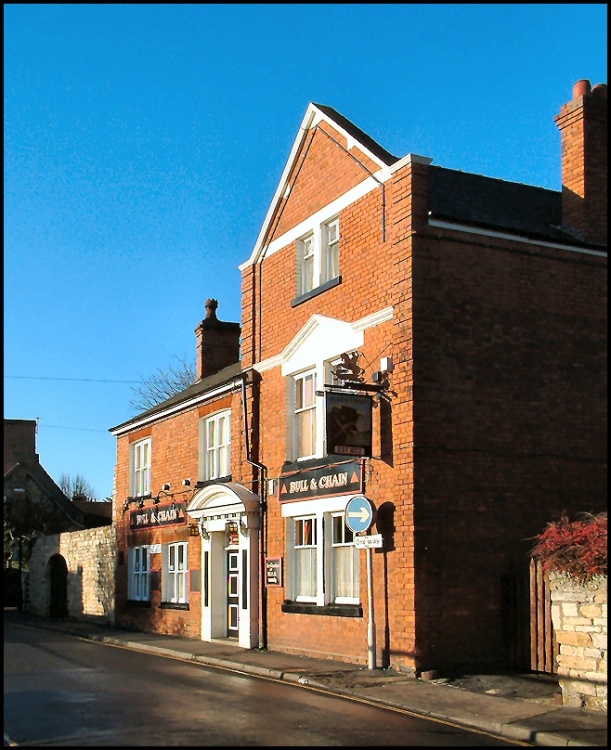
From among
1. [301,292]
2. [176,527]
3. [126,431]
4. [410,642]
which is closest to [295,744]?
[410,642]

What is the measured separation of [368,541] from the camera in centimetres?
1653

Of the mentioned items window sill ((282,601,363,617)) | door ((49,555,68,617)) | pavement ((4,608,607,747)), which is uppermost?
window sill ((282,601,363,617))

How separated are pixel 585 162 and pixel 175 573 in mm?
14708

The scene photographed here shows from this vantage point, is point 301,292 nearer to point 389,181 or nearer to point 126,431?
point 389,181

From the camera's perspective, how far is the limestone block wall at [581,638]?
38.8 feet

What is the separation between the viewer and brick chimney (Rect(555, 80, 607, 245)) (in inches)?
730

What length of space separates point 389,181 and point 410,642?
7.91m

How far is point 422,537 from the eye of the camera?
15.9 metres

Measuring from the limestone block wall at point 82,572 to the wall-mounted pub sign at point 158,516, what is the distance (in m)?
2.05

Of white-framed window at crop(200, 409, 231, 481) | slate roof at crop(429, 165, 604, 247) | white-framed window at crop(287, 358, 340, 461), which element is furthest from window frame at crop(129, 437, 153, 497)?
slate roof at crop(429, 165, 604, 247)

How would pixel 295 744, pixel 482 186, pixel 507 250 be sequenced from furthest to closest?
1. pixel 482 186
2. pixel 507 250
3. pixel 295 744

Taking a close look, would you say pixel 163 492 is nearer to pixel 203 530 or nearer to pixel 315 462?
pixel 203 530

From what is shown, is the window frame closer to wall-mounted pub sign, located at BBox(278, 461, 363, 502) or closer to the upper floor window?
wall-mounted pub sign, located at BBox(278, 461, 363, 502)

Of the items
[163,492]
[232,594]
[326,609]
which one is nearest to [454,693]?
[326,609]
